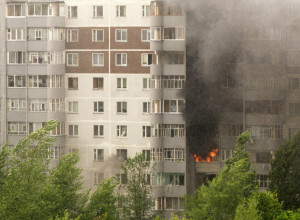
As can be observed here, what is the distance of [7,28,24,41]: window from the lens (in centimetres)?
708

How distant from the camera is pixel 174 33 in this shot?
22.0 feet

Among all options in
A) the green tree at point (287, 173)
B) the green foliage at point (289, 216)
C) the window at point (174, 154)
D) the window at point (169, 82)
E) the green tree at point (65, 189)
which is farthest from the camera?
the window at point (174, 154)

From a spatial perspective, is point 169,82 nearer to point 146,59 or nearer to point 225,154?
point 146,59

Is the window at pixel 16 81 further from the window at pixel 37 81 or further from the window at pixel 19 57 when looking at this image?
the window at pixel 19 57

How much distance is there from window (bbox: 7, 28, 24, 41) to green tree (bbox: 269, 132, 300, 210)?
128 inches

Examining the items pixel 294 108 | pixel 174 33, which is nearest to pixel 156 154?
pixel 174 33

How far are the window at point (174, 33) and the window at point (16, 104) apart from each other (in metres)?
1.89

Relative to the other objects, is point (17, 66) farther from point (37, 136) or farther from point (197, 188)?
point (197, 188)

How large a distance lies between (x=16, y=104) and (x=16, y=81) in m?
0.27

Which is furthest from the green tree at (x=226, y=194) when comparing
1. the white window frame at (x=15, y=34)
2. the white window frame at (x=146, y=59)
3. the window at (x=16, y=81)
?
the white window frame at (x=15, y=34)

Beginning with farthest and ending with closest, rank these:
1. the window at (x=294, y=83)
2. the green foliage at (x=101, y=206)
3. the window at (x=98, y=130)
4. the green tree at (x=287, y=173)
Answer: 1. the window at (x=98, y=130)
2. the window at (x=294, y=83)
3. the green tree at (x=287, y=173)
4. the green foliage at (x=101, y=206)

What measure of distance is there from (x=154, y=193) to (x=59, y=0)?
2.49m

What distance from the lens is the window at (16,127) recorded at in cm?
715

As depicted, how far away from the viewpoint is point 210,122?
6789mm
